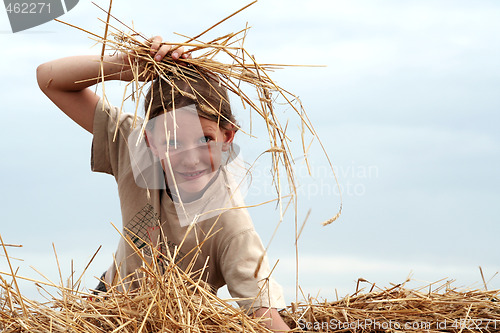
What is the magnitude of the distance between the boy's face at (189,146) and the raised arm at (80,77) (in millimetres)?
217

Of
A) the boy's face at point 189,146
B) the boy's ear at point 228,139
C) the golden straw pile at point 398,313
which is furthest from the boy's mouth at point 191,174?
the golden straw pile at point 398,313

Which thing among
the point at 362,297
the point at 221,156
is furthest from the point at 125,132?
the point at 362,297

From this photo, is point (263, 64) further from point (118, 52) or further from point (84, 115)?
point (84, 115)

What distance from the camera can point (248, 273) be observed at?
2.17 meters

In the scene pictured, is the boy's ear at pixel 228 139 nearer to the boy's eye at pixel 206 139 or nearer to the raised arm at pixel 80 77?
the boy's eye at pixel 206 139

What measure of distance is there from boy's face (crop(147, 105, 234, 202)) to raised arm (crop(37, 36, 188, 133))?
0.22 m

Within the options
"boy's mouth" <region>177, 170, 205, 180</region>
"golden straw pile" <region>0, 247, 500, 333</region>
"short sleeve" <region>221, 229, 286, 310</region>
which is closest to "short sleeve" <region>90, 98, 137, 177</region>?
"boy's mouth" <region>177, 170, 205, 180</region>

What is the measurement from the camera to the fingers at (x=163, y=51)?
212cm

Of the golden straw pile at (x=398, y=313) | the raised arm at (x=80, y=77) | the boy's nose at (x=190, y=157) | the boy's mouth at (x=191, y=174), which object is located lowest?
the golden straw pile at (x=398, y=313)

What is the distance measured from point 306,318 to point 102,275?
1209 millimetres

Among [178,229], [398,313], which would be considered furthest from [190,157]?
[398,313]

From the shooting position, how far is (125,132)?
2572 millimetres

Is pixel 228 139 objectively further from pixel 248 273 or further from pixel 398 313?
pixel 398 313

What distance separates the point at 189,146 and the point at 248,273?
505 millimetres
